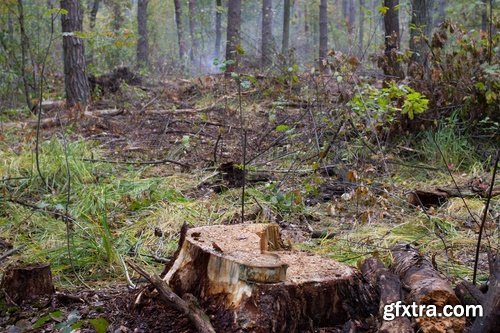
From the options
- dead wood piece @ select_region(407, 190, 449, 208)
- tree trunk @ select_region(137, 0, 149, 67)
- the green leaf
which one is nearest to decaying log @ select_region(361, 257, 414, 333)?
the green leaf

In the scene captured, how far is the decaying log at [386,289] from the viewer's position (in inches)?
74.8

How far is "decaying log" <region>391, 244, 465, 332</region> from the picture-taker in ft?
6.38

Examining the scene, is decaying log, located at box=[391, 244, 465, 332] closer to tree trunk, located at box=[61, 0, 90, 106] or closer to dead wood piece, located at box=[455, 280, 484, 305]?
dead wood piece, located at box=[455, 280, 484, 305]

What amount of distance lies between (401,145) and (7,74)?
21.6 feet

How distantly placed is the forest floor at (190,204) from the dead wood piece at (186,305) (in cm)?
7

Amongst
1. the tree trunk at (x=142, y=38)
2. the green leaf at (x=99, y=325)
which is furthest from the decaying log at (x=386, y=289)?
the tree trunk at (x=142, y=38)

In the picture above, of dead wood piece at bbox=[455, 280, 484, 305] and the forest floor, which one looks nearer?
dead wood piece at bbox=[455, 280, 484, 305]

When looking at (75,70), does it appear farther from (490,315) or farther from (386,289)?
(490,315)

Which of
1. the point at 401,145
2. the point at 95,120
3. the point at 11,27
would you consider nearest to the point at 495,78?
the point at 401,145

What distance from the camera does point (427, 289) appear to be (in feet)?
6.73

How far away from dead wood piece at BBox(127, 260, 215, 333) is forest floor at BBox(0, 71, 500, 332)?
0.24 feet

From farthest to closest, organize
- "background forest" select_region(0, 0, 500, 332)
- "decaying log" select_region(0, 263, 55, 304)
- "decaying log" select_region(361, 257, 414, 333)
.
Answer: "background forest" select_region(0, 0, 500, 332), "decaying log" select_region(0, 263, 55, 304), "decaying log" select_region(361, 257, 414, 333)

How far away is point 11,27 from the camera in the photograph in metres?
9.72

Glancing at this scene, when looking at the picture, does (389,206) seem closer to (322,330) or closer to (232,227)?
(232,227)
